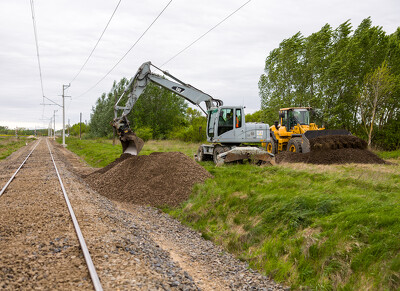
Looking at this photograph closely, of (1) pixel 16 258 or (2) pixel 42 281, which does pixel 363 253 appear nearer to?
(2) pixel 42 281

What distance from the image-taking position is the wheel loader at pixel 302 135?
1842 centimetres

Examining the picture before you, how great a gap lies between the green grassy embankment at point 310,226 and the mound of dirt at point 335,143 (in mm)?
6783

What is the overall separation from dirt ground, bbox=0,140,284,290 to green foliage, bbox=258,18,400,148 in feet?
83.7

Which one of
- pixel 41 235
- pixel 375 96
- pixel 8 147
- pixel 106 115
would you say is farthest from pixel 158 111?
pixel 41 235

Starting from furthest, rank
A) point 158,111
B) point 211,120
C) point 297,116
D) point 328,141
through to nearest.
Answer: point 158,111
point 297,116
point 211,120
point 328,141

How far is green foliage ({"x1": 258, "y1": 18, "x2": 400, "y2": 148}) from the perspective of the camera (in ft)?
105

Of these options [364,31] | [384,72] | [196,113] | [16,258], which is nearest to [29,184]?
[16,258]

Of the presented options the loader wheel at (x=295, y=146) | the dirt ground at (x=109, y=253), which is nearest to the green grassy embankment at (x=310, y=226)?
the dirt ground at (x=109, y=253)

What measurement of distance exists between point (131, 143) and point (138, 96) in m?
2.56

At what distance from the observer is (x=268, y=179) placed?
11633mm

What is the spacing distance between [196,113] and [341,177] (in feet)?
238

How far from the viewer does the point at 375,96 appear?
94.9ft

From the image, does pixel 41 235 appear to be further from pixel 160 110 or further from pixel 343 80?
pixel 160 110

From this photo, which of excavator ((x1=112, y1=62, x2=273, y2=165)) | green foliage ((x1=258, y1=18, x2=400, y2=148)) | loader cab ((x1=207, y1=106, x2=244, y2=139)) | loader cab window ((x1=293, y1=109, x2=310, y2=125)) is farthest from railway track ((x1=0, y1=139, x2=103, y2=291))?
green foliage ((x1=258, y1=18, x2=400, y2=148))
